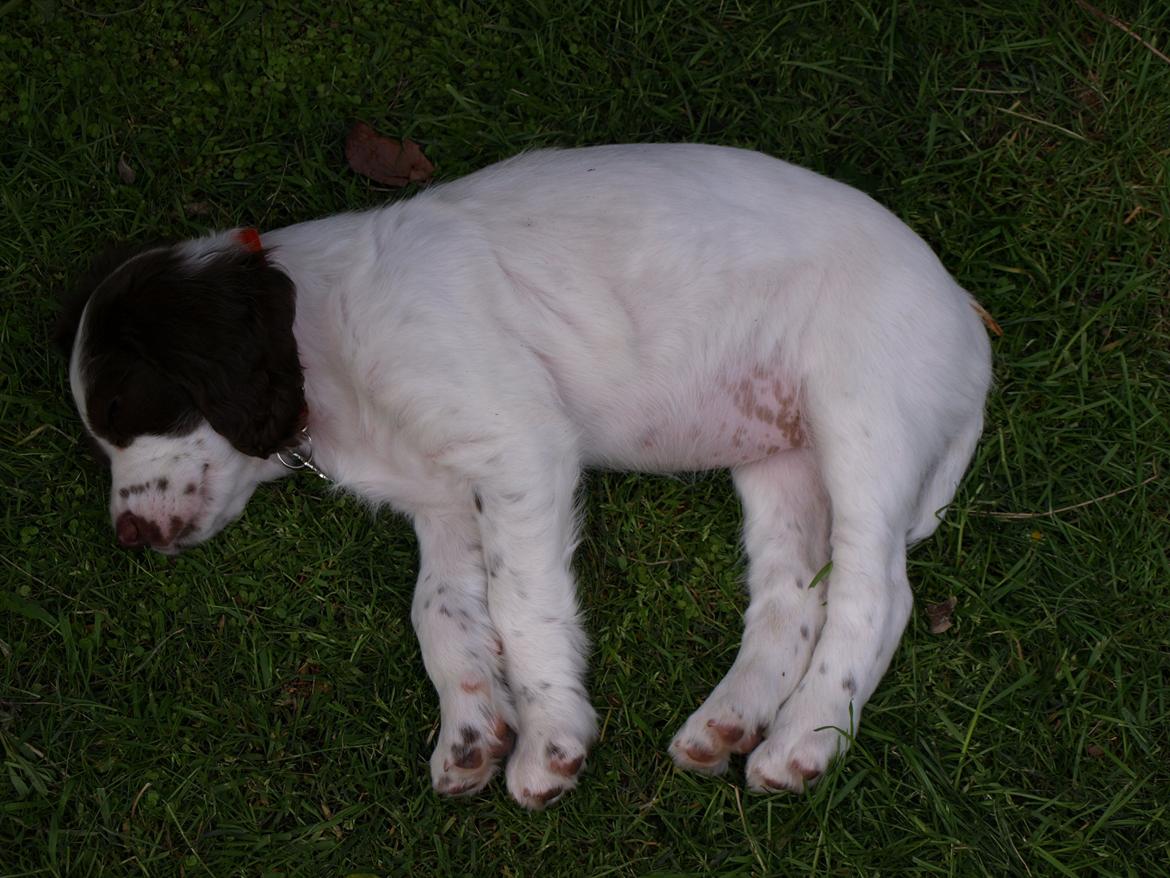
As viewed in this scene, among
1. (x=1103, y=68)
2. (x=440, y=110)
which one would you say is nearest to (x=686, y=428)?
(x=440, y=110)

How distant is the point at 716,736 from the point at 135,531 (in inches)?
70.0

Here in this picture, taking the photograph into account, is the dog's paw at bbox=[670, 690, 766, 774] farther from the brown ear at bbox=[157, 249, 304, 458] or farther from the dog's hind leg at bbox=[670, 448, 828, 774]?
the brown ear at bbox=[157, 249, 304, 458]

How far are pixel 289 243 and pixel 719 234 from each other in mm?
1267

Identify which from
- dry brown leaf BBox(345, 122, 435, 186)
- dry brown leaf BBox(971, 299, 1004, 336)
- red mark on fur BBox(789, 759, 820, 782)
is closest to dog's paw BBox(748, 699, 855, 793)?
red mark on fur BBox(789, 759, 820, 782)

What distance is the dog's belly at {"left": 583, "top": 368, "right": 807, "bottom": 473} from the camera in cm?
344

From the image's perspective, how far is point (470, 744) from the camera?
3.30m

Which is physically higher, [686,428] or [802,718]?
Result: [686,428]

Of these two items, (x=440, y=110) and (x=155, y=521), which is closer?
(x=155, y=521)

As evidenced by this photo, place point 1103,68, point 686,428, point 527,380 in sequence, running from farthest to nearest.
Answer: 1. point 1103,68
2. point 686,428
3. point 527,380

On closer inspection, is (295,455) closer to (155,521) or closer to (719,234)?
(155,521)

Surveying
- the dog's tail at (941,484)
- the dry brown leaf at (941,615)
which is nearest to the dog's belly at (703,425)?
the dog's tail at (941,484)

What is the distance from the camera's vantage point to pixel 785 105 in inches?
161

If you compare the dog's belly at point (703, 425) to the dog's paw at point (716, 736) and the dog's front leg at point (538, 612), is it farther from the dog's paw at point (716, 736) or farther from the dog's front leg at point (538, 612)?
the dog's paw at point (716, 736)

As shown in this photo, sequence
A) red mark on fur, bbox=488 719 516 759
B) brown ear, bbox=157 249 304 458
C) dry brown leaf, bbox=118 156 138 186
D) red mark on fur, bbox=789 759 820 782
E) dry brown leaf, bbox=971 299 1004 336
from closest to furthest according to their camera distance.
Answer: brown ear, bbox=157 249 304 458 → red mark on fur, bbox=789 759 820 782 → red mark on fur, bbox=488 719 516 759 → dry brown leaf, bbox=971 299 1004 336 → dry brown leaf, bbox=118 156 138 186
